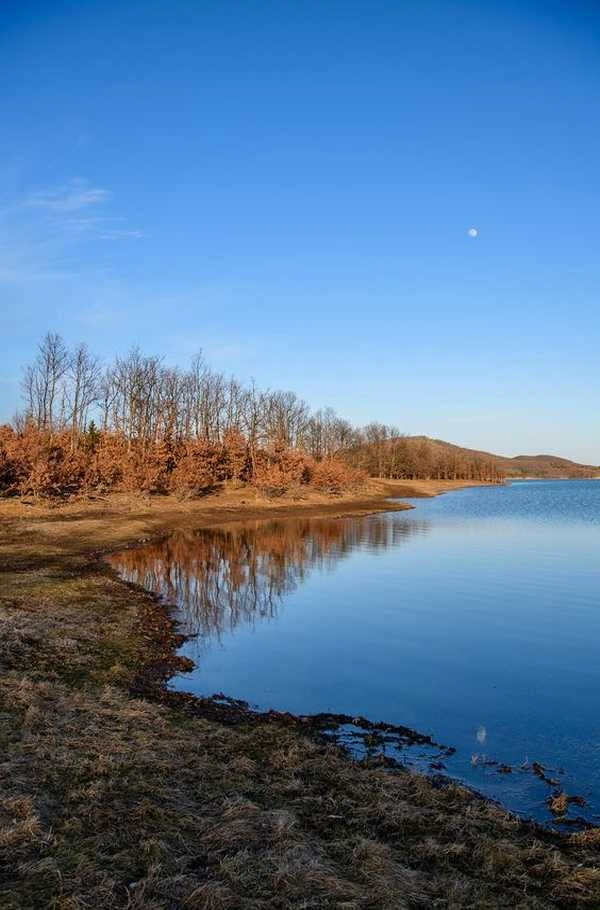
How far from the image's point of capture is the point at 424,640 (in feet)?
45.5

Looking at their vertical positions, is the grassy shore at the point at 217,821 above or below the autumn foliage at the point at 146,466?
below

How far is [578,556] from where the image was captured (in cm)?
2697

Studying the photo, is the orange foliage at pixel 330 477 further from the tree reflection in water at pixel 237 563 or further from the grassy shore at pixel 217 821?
the grassy shore at pixel 217 821

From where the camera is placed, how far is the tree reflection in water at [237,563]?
55.6 feet

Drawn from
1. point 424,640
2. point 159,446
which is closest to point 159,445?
point 159,446

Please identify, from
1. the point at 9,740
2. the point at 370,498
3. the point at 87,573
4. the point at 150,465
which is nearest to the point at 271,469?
the point at 150,465

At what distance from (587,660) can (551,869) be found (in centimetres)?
799

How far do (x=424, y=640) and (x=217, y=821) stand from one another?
29.2ft

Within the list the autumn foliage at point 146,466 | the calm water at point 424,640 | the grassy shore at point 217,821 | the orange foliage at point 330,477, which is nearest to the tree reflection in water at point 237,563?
the calm water at point 424,640

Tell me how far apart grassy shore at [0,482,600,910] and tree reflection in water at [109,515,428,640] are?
230 inches

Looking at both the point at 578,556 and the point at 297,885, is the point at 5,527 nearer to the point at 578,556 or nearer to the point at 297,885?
the point at 578,556

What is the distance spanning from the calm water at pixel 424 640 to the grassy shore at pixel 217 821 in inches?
52.5

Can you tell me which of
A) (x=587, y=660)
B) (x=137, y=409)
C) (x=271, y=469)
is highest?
(x=137, y=409)

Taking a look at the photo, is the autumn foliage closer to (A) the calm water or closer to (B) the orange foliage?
(B) the orange foliage
